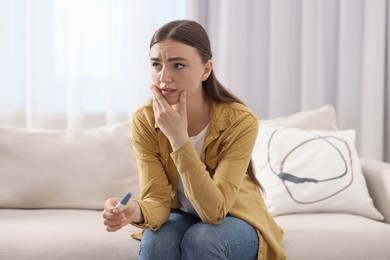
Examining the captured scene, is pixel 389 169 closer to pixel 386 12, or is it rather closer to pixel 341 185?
pixel 341 185

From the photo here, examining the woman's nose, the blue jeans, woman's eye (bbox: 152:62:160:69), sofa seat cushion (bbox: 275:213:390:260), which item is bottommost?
sofa seat cushion (bbox: 275:213:390:260)

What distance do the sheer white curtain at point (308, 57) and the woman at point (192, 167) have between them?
3.82ft

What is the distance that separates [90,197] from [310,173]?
2.62ft

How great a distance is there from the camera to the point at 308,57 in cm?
315

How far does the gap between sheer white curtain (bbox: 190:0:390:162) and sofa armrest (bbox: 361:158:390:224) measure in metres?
0.69

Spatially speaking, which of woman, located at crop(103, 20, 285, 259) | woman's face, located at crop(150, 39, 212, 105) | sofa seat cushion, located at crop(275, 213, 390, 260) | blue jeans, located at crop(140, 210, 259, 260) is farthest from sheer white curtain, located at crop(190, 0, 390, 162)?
blue jeans, located at crop(140, 210, 259, 260)

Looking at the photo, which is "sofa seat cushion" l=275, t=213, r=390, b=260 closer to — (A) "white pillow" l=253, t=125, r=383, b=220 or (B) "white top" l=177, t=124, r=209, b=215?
(A) "white pillow" l=253, t=125, r=383, b=220

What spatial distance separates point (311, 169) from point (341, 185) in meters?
0.12

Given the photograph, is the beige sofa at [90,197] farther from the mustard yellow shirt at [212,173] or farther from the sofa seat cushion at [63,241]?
the mustard yellow shirt at [212,173]

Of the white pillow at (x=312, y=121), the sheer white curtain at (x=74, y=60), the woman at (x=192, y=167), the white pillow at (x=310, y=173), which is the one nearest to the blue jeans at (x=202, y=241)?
the woman at (x=192, y=167)

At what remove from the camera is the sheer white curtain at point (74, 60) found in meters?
2.82

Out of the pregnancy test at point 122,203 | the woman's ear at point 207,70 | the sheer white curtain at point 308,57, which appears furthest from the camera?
the sheer white curtain at point 308,57

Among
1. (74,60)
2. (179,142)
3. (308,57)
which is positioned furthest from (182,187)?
(308,57)

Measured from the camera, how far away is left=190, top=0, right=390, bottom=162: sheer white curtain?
3.11 metres
